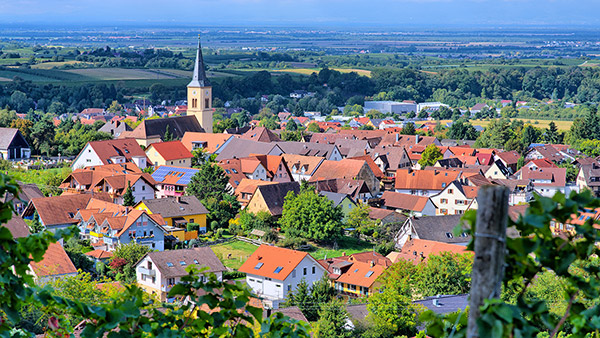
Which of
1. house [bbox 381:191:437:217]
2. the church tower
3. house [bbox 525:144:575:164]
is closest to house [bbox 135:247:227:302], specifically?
house [bbox 381:191:437:217]

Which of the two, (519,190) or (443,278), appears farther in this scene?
(519,190)

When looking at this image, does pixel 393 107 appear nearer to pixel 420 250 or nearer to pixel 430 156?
pixel 430 156

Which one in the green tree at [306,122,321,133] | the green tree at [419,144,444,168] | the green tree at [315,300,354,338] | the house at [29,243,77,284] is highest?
the green tree at [315,300,354,338]

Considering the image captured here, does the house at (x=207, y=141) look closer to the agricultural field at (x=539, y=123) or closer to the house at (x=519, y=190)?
the house at (x=519, y=190)

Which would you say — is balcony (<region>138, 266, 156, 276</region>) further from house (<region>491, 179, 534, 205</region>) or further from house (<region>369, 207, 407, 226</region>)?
house (<region>491, 179, 534, 205</region>)

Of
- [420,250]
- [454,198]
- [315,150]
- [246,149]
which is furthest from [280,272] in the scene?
[246,149]

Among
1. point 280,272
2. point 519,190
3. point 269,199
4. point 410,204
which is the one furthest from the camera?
point 519,190

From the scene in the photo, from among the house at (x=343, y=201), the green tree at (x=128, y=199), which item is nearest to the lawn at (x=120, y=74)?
the green tree at (x=128, y=199)

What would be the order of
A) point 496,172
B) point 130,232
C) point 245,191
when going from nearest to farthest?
point 130,232 < point 245,191 < point 496,172
